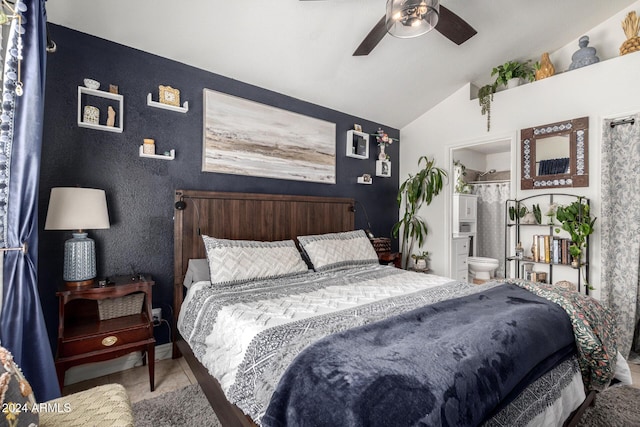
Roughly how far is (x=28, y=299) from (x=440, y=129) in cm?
429

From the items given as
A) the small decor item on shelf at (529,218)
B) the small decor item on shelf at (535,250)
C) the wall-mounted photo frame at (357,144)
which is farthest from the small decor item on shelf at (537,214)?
the wall-mounted photo frame at (357,144)

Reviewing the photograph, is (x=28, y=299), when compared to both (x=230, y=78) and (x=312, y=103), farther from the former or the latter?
(x=312, y=103)

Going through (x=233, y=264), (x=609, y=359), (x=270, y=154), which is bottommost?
(x=609, y=359)

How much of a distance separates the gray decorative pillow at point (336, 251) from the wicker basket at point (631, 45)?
295 centimetres

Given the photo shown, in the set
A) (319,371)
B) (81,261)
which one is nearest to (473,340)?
(319,371)

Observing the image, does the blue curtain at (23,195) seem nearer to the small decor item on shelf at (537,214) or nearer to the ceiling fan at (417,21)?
the ceiling fan at (417,21)

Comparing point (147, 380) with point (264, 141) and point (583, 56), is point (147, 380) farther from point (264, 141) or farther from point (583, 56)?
point (583, 56)

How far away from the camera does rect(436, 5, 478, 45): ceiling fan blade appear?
1.95 metres

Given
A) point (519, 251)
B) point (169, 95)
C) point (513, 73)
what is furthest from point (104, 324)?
point (513, 73)

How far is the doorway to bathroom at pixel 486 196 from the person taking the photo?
520 cm

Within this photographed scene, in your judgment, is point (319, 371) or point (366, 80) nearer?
point (319, 371)

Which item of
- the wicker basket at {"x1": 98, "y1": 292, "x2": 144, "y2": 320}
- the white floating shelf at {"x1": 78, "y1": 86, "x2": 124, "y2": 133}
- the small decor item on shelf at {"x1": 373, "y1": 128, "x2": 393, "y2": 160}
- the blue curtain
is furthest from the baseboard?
the small decor item on shelf at {"x1": 373, "y1": 128, "x2": 393, "y2": 160}

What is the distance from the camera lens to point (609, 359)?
1.55 m

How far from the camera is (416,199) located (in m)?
4.15
